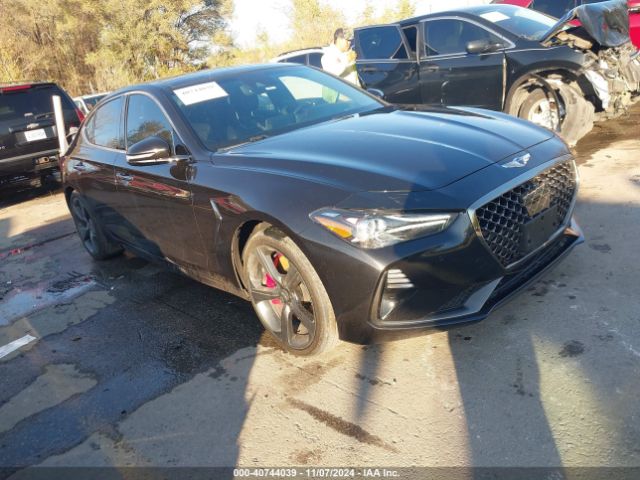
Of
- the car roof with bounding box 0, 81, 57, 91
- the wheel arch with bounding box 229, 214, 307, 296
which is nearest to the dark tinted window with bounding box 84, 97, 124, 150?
the wheel arch with bounding box 229, 214, 307, 296

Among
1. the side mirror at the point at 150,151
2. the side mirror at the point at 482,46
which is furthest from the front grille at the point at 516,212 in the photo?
the side mirror at the point at 482,46

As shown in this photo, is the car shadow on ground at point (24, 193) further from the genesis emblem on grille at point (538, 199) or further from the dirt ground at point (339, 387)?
the genesis emblem on grille at point (538, 199)

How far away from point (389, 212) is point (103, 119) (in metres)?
3.38

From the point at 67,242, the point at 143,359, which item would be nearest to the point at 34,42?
the point at 67,242

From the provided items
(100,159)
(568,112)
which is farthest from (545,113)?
(100,159)

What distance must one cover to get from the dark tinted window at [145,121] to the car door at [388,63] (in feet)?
14.3

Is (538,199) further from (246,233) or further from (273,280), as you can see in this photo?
(246,233)

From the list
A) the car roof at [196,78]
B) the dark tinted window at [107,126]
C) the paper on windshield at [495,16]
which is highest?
the paper on windshield at [495,16]

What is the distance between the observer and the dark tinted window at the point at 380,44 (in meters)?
7.91

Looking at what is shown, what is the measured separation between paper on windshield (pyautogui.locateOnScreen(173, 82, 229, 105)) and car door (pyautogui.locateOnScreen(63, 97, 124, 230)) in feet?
2.82

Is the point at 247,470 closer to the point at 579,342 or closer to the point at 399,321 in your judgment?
the point at 399,321

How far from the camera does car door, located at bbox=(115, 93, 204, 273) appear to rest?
12.1 feet

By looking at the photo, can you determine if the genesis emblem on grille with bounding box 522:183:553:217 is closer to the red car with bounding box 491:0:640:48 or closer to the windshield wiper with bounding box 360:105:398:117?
the windshield wiper with bounding box 360:105:398:117

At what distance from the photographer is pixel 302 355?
3174 mm
